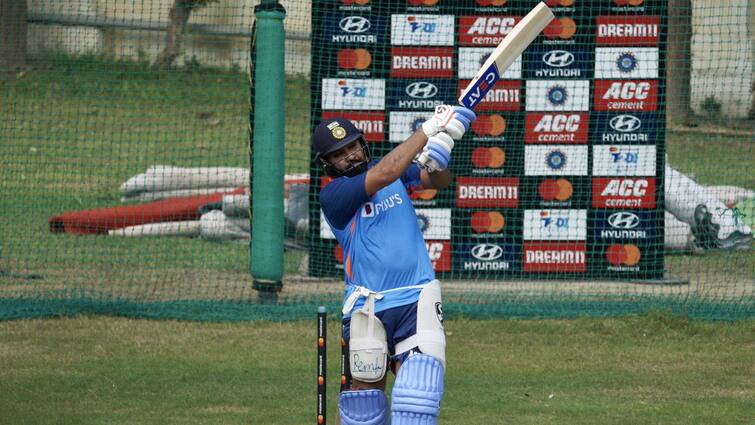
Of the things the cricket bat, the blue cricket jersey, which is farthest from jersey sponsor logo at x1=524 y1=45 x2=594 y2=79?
the blue cricket jersey

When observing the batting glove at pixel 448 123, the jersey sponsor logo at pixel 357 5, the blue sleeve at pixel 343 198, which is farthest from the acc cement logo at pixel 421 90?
the batting glove at pixel 448 123

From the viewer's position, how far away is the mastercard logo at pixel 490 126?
11984mm

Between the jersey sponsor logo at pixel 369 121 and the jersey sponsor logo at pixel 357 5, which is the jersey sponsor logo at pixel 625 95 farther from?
the jersey sponsor logo at pixel 357 5

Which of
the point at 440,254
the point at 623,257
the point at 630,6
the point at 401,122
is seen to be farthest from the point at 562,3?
the point at 440,254

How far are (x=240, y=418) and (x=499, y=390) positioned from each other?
6.16ft

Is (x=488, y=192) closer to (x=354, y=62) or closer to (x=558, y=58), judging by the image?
(x=558, y=58)

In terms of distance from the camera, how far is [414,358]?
5887mm

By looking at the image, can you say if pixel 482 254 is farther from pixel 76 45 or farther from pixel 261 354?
pixel 76 45

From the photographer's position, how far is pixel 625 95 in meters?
11.9

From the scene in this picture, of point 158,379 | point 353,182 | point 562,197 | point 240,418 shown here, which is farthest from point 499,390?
point 562,197

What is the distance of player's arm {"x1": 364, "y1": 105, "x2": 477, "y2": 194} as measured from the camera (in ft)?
18.8

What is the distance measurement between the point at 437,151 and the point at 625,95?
21.5 ft

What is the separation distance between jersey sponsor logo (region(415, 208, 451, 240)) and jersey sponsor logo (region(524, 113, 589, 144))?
3.76ft

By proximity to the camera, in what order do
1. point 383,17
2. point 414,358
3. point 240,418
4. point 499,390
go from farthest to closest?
point 383,17, point 499,390, point 240,418, point 414,358
